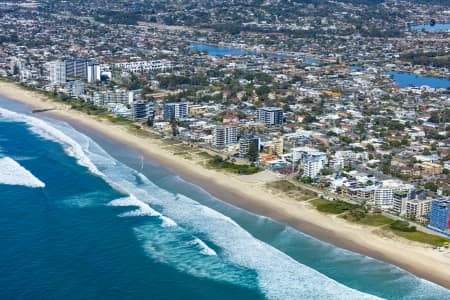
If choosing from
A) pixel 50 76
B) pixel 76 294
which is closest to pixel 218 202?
pixel 76 294

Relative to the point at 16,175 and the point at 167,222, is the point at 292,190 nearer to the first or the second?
the point at 167,222

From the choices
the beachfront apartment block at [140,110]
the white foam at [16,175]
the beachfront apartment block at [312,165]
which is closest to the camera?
the white foam at [16,175]

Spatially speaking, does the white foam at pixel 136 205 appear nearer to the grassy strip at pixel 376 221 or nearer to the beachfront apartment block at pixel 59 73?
the grassy strip at pixel 376 221

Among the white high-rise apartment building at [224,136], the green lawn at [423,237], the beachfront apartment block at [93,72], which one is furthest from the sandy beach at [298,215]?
the beachfront apartment block at [93,72]

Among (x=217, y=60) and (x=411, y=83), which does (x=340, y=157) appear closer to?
(x=411, y=83)

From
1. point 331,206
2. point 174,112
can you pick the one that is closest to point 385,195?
point 331,206

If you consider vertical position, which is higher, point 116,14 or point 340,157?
point 116,14

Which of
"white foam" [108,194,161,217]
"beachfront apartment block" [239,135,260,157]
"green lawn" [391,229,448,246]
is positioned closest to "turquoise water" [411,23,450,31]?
"beachfront apartment block" [239,135,260,157]
